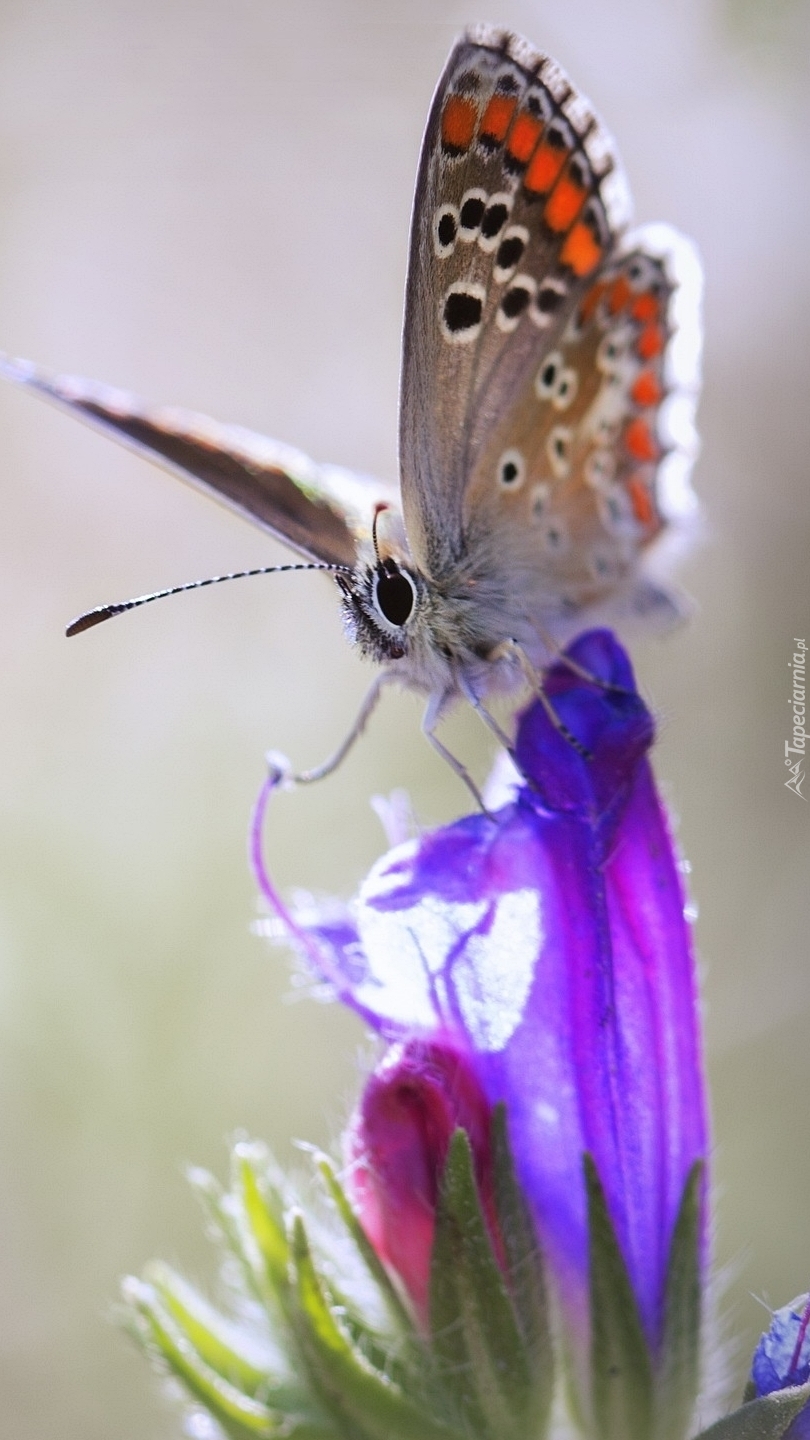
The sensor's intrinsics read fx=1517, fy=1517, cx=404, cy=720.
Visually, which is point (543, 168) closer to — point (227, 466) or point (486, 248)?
point (486, 248)

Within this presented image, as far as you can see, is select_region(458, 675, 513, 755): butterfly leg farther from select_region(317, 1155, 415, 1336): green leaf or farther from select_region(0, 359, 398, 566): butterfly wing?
select_region(317, 1155, 415, 1336): green leaf

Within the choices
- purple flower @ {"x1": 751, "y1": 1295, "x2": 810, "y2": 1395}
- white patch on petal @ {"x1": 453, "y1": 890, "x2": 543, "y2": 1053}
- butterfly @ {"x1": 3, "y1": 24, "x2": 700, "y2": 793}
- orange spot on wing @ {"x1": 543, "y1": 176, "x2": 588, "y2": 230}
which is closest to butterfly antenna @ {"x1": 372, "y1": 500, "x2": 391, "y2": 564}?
butterfly @ {"x1": 3, "y1": 24, "x2": 700, "y2": 793}

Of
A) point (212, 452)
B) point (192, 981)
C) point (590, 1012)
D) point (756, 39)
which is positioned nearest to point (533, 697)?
point (590, 1012)

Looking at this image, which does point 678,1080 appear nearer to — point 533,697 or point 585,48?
point 533,697

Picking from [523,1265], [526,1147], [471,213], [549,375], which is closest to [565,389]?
[549,375]

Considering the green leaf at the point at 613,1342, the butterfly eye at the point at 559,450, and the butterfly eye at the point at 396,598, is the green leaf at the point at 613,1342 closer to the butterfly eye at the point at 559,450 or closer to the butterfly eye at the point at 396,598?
the butterfly eye at the point at 396,598

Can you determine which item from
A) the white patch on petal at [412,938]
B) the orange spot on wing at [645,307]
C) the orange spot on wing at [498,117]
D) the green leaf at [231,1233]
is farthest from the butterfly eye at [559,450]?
the green leaf at [231,1233]
